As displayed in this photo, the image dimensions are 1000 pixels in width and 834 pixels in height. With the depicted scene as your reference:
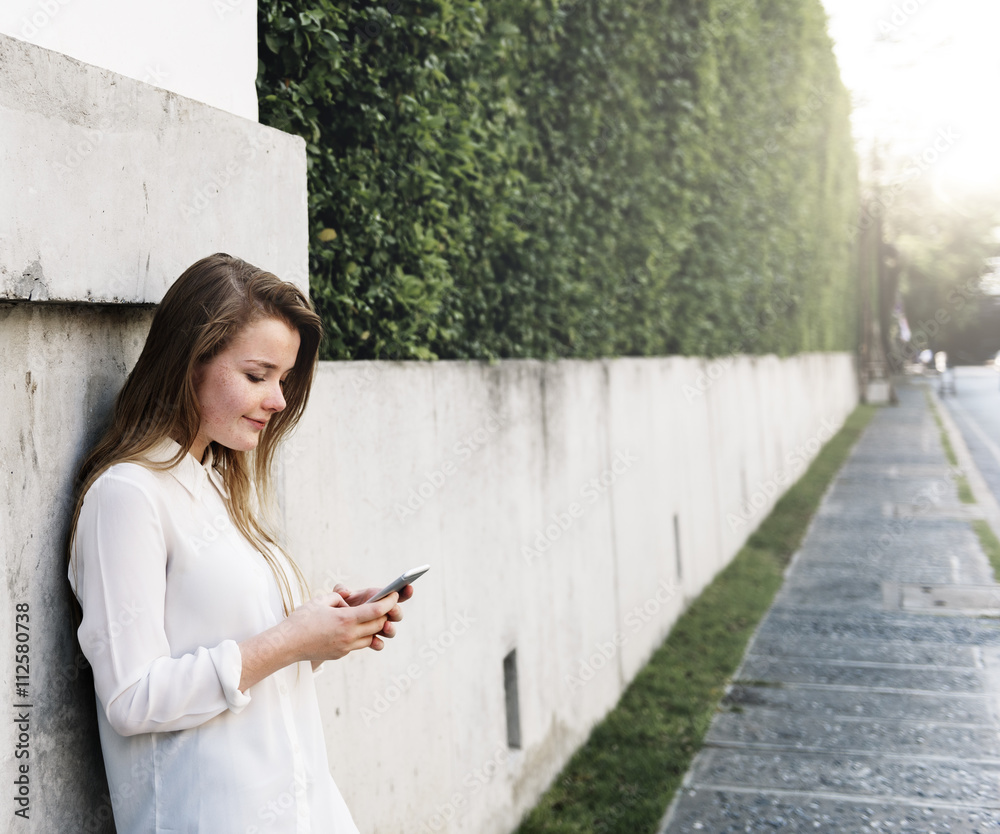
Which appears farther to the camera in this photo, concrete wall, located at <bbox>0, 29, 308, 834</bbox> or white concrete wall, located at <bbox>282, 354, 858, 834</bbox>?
white concrete wall, located at <bbox>282, 354, 858, 834</bbox>

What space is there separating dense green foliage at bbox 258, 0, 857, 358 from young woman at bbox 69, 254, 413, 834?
128 cm

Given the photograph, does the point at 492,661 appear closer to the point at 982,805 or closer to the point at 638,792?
the point at 638,792

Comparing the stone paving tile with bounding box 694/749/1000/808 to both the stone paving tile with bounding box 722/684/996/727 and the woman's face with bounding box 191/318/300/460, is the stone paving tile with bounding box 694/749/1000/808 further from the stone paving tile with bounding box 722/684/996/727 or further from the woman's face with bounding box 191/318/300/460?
the woman's face with bounding box 191/318/300/460

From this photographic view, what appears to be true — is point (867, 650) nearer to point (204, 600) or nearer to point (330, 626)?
point (330, 626)

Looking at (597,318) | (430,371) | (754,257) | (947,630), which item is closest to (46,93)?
(430,371)

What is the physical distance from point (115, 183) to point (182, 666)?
38.6 inches

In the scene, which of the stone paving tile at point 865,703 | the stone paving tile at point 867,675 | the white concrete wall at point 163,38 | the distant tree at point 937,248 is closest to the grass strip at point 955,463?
the stone paving tile at point 867,675

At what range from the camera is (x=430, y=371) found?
3584mm

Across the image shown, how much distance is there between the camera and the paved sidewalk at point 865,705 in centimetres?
430

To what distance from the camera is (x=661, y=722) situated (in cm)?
540

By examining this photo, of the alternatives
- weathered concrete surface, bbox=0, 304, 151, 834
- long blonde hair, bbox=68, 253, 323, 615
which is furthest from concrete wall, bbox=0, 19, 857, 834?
long blonde hair, bbox=68, 253, 323, 615

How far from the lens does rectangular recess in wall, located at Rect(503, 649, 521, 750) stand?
13.9ft

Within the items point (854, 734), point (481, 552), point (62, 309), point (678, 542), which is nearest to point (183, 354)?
point (62, 309)

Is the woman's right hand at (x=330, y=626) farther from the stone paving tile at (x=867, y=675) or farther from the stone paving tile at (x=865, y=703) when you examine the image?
the stone paving tile at (x=867, y=675)
